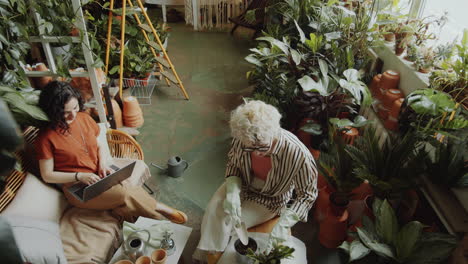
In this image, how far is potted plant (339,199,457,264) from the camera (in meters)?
1.49

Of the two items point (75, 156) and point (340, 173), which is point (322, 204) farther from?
Answer: point (75, 156)

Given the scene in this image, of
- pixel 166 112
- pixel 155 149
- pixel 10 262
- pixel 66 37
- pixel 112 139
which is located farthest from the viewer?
pixel 166 112

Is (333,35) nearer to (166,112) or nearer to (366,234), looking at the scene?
(366,234)

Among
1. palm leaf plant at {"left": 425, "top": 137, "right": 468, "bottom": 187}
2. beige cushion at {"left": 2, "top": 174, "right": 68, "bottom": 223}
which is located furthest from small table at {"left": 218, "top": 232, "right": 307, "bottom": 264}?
beige cushion at {"left": 2, "top": 174, "right": 68, "bottom": 223}

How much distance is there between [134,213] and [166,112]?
179cm

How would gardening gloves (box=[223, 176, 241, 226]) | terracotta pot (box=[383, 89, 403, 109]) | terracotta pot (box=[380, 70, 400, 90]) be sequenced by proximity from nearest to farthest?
gardening gloves (box=[223, 176, 241, 226]), terracotta pot (box=[383, 89, 403, 109]), terracotta pot (box=[380, 70, 400, 90])

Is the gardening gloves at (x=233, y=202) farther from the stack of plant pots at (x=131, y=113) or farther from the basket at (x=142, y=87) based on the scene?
the basket at (x=142, y=87)

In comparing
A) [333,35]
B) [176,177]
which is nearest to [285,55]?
[333,35]

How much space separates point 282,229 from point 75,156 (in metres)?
1.31

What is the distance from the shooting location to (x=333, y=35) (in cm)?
255

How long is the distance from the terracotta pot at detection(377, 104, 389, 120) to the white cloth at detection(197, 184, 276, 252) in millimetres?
1241

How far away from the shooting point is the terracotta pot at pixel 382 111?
7.97 feet

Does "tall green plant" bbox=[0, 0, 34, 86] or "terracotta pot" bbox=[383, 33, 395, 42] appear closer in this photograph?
"tall green plant" bbox=[0, 0, 34, 86]

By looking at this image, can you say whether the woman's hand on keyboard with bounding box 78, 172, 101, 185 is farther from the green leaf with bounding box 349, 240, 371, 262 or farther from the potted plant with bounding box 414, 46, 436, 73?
the potted plant with bounding box 414, 46, 436, 73
